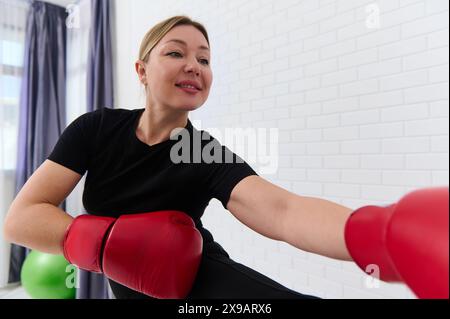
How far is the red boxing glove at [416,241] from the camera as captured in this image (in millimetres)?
473

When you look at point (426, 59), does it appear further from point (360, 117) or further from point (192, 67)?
point (192, 67)

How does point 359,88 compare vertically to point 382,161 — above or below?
above

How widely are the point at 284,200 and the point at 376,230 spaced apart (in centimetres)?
30

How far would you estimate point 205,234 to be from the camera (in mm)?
1156

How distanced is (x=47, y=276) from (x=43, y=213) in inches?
67.0

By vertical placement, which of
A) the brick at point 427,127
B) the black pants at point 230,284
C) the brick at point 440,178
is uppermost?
the brick at point 427,127

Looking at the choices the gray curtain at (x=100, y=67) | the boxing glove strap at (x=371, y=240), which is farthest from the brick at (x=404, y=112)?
the gray curtain at (x=100, y=67)

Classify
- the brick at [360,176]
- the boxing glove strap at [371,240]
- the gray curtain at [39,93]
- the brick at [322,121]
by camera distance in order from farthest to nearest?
the gray curtain at [39,93], the brick at [322,121], the brick at [360,176], the boxing glove strap at [371,240]

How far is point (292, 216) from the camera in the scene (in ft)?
2.74

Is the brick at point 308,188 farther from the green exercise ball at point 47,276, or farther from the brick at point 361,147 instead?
the green exercise ball at point 47,276

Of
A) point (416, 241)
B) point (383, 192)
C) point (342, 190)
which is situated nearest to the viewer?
point (416, 241)

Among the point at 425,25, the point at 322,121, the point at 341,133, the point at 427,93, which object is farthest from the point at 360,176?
the point at 425,25

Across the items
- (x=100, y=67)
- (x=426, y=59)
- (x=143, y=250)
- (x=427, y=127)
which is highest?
(x=100, y=67)

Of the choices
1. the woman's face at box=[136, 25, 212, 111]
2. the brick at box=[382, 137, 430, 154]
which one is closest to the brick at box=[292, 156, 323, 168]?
the brick at box=[382, 137, 430, 154]
